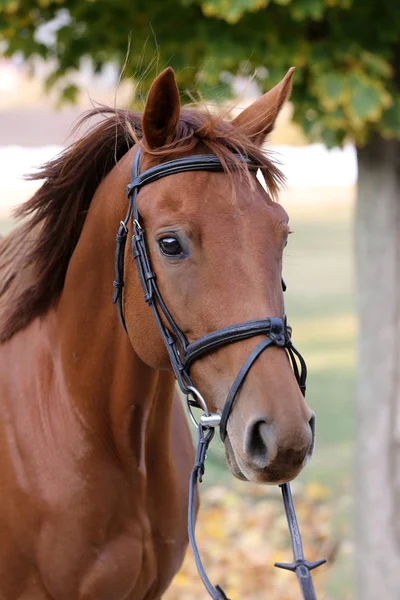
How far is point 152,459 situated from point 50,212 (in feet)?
2.82

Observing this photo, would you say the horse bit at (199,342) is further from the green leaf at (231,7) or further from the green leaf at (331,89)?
the green leaf at (331,89)

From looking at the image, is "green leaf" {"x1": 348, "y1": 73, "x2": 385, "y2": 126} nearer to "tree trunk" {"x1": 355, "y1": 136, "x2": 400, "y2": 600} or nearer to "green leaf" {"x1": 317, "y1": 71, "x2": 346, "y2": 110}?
"green leaf" {"x1": 317, "y1": 71, "x2": 346, "y2": 110}

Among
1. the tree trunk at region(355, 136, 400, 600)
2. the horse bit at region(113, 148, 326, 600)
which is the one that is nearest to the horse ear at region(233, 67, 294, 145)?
the horse bit at region(113, 148, 326, 600)

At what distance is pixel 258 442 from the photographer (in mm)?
2027

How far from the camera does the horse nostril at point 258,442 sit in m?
1.99

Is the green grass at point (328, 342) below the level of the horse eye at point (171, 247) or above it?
below

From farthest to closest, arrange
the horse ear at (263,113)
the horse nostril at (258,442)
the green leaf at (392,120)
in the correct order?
the green leaf at (392,120) < the horse ear at (263,113) < the horse nostril at (258,442)

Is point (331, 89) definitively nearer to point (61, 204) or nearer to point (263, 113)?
point (263, 113)

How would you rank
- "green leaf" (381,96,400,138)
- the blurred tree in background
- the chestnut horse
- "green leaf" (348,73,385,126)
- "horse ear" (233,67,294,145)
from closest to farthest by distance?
the chestnut horse, "horse ear" (233,67,294,145), "green leaf" (348,73,385,126), the blurred tree in background, "green leaf" (381,96,400,138)

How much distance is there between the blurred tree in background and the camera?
3.97m

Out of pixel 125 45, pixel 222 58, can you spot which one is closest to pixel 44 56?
pixel 125 45

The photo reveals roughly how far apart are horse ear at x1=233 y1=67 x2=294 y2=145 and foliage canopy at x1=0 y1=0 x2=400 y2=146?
123 centimetres

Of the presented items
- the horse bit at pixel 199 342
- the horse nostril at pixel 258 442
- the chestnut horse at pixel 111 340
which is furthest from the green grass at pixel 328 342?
the chestnut horse at pixel 111 340

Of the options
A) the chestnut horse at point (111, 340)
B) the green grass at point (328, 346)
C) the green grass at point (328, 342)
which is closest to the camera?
the chestnut horse at point (111, 340)
